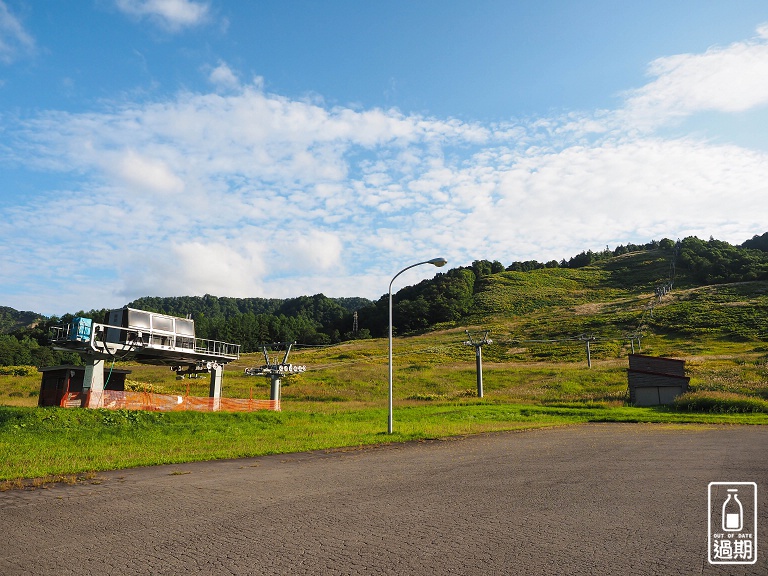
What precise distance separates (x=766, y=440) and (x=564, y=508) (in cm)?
1779

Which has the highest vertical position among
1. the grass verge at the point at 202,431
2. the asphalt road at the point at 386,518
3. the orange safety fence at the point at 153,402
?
the orange safety fence at the point at 153,402

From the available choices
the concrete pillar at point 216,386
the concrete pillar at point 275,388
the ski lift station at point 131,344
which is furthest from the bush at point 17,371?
the concrete pillar at point 275,388

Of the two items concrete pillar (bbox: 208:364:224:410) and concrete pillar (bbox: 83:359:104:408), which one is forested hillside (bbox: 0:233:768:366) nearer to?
concrete pillar (bbox: 208:364:224:410)

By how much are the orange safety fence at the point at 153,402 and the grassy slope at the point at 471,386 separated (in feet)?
10.9

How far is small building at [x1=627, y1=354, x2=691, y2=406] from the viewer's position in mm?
46875

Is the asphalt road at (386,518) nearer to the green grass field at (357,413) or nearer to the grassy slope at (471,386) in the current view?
the green grass field at (357,413)

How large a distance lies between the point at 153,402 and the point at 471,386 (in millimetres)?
39527

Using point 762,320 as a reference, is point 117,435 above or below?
below

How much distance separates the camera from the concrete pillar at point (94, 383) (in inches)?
1198

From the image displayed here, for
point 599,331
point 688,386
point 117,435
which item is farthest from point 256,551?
point 599,331

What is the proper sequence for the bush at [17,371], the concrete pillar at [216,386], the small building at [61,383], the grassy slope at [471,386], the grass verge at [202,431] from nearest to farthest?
the grass verge at [202,431] < the grassy slope at [471,386] < the small building at [61,383] < the concrete pillar at [216,386] < the bush at [17,371]

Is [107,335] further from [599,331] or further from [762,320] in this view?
[762,320]

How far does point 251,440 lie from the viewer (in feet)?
79.3

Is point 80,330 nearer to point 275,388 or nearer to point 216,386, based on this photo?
point 216,386
